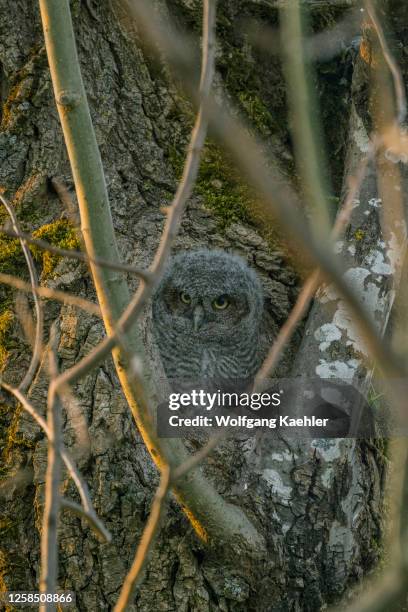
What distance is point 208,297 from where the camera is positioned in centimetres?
431

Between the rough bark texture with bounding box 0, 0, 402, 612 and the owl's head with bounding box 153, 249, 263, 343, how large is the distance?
0.14 meters

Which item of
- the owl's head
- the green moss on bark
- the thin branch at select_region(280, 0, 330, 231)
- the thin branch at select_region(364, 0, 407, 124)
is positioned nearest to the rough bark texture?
the green moss on bark

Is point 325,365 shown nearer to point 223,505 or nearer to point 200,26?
point 223,505

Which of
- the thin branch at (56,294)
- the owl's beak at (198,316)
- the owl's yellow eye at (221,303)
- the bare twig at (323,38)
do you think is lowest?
the thin branch at (56,294)

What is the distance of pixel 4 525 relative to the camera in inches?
110

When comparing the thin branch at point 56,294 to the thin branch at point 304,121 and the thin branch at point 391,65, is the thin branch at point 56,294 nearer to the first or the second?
the thin branch at point 304,121

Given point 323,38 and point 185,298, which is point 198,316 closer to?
point 185,298

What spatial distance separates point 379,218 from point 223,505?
1.58m

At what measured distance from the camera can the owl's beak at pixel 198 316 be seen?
4301mm

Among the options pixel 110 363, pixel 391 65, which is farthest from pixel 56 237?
pixel 391 65

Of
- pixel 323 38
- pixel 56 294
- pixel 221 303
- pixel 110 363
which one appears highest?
pixel 323 38

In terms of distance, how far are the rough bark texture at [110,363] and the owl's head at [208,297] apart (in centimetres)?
14

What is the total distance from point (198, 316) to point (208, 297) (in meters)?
0.13

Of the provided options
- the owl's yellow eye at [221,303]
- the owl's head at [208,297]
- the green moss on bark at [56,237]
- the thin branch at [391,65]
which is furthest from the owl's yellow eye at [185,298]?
the thin branch at [391,65]
